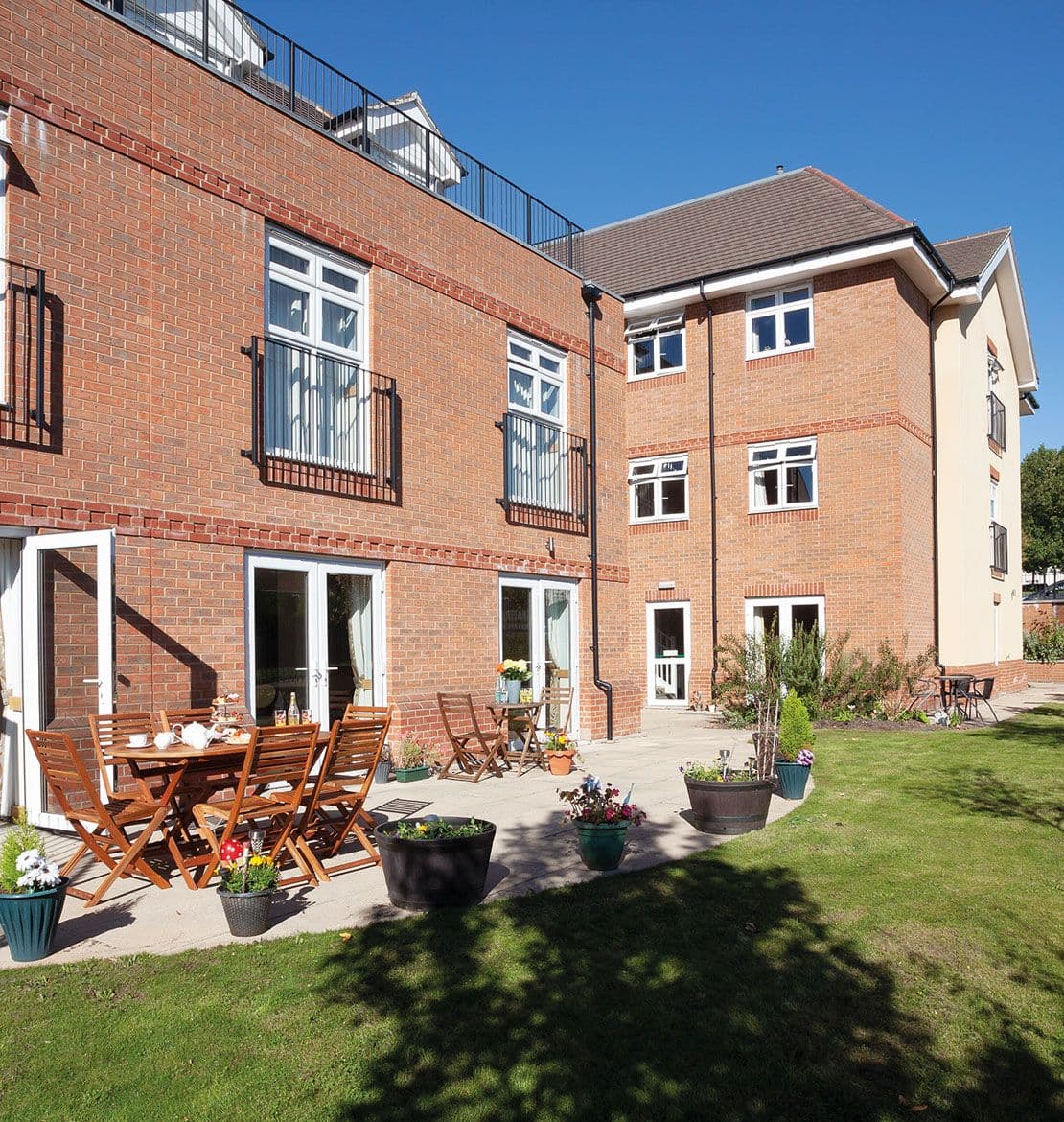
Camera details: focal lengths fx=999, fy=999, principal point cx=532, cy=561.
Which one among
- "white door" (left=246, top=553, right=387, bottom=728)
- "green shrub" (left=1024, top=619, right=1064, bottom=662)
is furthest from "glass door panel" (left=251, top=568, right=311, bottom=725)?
"green shrub" (left=1024, top=619, right=1064, bottom=662)

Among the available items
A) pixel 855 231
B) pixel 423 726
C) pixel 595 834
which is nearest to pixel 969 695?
pixel 855 231

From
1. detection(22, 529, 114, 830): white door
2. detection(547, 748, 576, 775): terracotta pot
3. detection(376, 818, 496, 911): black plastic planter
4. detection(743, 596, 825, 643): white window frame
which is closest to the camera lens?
detection(376, 818, 496, 911): black plastic planter

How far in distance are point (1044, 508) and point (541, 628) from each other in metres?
41.4

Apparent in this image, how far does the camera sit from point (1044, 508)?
153 feet

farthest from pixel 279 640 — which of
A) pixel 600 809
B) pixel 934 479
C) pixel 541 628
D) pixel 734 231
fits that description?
pixel 734 231

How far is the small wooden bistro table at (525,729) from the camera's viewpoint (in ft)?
35.0

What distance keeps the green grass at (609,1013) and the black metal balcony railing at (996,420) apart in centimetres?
1839

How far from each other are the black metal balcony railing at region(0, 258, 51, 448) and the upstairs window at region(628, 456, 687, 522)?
43.4ft

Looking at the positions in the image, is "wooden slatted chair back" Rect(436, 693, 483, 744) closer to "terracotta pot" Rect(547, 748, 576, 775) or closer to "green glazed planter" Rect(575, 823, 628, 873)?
"terracotta pot" Rect(547, 748, 576, 775)

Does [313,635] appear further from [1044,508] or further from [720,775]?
[1044,508]

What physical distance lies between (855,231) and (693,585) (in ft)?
22.2

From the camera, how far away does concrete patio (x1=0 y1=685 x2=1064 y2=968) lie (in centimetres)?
511

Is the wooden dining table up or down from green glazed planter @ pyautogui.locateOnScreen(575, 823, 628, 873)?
up

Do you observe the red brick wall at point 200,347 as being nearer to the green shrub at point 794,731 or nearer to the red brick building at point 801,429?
the green shrub at point 794,731
